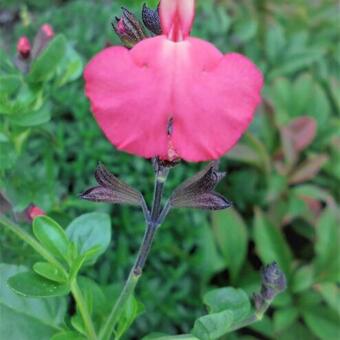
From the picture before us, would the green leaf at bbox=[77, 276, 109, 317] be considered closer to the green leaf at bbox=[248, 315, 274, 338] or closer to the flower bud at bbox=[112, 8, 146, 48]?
the flower bud at bbox=[112, 8, 146, 48]

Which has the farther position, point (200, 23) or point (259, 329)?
point (200, 23)

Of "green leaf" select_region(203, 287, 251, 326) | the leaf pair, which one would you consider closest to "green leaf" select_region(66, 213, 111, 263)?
the leaf pair

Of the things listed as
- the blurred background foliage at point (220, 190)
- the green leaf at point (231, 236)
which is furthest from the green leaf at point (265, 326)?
the green leaf at point (231, 236)

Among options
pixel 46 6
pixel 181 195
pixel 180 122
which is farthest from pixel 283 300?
pixel 46 6

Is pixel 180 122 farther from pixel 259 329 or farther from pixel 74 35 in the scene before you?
pixel 74 35

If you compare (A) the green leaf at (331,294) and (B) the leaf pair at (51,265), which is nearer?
(B) the leaf pair at (51,265)

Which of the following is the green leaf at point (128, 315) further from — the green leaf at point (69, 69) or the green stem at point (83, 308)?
the green leaf at point (69, 69)
